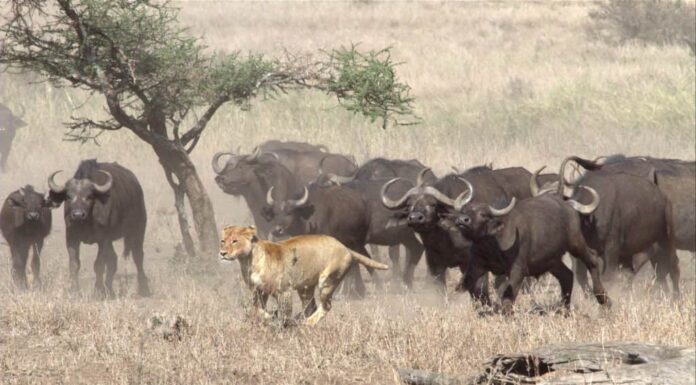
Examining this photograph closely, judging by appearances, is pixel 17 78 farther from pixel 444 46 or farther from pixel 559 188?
pixel 559 188

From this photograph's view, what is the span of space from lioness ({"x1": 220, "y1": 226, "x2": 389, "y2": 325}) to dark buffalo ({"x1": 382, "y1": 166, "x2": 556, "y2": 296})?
7.01 feet

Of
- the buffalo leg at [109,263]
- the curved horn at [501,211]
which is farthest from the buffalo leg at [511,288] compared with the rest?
the buffalo leg at [109,263]

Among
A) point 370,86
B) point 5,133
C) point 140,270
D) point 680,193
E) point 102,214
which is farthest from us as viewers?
point 5,133

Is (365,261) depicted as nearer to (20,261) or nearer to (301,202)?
(301,202)

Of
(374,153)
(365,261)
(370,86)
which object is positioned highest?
(370,86)

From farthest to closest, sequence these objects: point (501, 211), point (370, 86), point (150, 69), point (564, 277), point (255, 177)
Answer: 1. point (255, 177)
2. point (150, 69)
3. point (370, 86)
4. point (564, 277)
5. point (501, 211)

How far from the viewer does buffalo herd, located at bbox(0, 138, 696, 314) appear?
12836 millimetres

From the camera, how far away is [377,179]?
57.6ft

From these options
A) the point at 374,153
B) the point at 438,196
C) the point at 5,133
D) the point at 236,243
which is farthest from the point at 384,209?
the point at 5,133

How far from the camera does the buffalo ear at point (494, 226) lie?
12.6 meters

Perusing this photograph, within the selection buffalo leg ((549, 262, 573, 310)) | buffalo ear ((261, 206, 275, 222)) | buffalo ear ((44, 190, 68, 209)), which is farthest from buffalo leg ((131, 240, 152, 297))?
buffalo leg ((549, 262, 573, 310))

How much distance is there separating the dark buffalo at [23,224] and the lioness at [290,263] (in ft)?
19.9

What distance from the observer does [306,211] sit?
→ 1609 cm

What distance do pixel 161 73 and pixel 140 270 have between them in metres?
2.58
